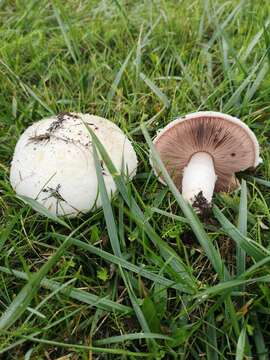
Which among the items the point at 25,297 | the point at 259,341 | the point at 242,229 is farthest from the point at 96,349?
the point at 242,229

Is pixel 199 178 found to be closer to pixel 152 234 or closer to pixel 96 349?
pixel 152 234

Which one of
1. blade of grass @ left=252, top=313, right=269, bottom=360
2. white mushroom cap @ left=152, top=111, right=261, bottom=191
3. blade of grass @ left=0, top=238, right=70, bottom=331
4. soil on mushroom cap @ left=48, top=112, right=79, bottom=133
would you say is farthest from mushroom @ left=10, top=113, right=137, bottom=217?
blade of grass @ left=252, top=313, right=269, bottom=360

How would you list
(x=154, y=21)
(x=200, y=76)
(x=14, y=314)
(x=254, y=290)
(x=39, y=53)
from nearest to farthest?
(x=14, y=314), (x=254, y=290), (x=200, y=76), (x=39, y=53), (x=154, y=21)

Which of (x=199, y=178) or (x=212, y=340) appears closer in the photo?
(x=212, y=340)

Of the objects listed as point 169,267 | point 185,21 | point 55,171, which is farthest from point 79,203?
point 185,21

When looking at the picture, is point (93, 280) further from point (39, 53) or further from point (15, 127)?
point (39, 53)

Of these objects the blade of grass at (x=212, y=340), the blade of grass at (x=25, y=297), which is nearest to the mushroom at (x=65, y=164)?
the blade of grass at (x=25, y=297)
